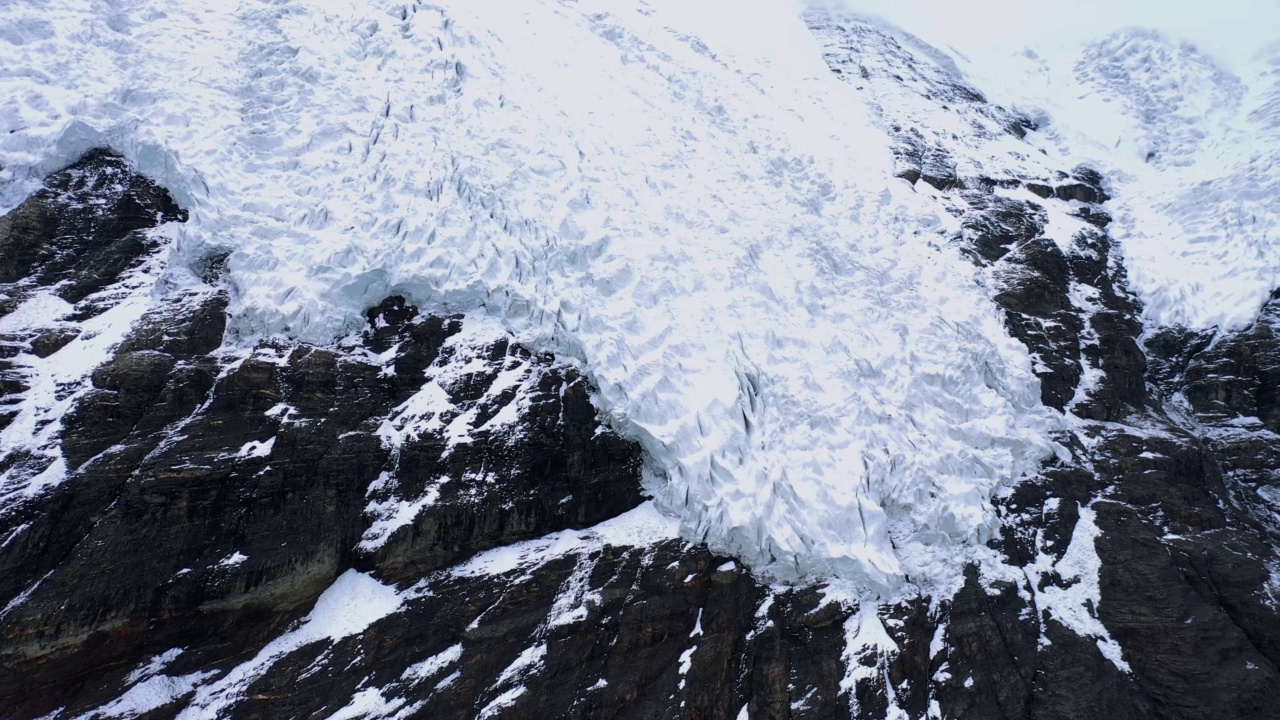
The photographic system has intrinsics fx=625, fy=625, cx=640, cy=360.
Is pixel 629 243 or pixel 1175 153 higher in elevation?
pixel 1175 153

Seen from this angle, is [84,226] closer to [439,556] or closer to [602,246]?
[439,556]

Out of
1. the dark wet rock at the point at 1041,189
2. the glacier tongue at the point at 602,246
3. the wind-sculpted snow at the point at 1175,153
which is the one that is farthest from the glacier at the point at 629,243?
the dark wet rock at the point at 1041,189

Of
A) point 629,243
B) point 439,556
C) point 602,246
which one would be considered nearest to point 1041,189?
point 629,243

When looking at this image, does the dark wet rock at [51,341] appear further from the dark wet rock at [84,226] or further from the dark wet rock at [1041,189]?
the dark wet rock at [1041,189]

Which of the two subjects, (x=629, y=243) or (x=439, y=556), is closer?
(x=439, y=556)

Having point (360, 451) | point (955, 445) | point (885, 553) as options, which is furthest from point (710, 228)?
point (360, 451)

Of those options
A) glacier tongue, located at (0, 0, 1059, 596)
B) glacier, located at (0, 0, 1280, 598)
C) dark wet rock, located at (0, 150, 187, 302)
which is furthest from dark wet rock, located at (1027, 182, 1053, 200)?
dark wet rock, located at (0, 150, 187, 302)

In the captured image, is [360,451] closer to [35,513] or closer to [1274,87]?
[35,513]
